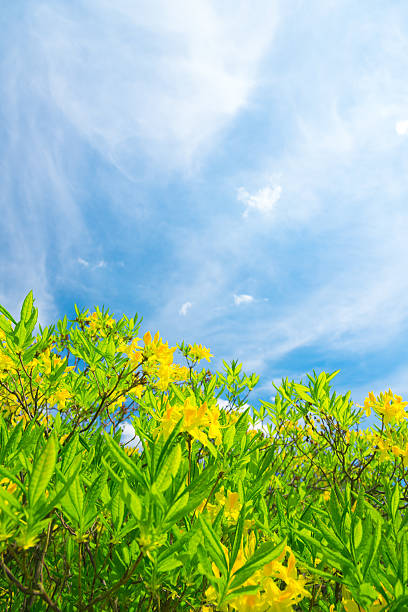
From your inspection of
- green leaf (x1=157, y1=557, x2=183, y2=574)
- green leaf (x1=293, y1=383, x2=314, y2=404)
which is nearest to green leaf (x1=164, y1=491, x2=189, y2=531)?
green leaf (x1=157, y1=557, x2=183, y2=574)

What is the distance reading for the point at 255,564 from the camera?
70cm

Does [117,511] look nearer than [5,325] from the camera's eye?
Yes

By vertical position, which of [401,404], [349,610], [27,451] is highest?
[401,404]

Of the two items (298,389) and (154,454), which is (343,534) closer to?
(154,454)

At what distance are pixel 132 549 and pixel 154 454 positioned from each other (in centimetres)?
46

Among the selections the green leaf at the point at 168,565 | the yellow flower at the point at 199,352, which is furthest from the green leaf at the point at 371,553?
the yellow flower at the point at 199,352

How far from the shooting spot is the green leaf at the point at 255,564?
0.70 meters

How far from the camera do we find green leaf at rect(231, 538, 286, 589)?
2.29ft

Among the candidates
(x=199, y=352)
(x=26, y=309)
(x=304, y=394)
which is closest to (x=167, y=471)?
(x=26, y=309)

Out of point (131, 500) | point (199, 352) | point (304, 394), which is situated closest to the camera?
point (131, 500)

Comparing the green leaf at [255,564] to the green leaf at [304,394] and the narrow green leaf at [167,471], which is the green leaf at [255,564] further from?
the green leaf at [304,394]

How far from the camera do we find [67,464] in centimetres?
94

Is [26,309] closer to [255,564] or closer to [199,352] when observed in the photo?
[255,564]

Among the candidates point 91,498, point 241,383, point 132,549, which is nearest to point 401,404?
point 241,383
